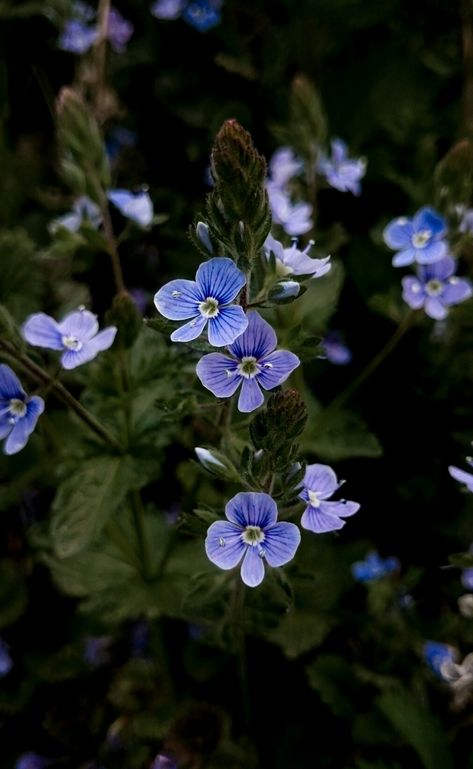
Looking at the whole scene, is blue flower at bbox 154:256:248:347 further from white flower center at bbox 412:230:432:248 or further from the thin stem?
white flower center at bbox 412:230:432:248

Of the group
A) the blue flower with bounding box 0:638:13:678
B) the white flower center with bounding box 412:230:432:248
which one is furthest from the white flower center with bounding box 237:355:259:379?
the blue flower with bounding box 0:638:13:678

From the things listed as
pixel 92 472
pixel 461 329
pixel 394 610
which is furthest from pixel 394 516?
pixel 92 472

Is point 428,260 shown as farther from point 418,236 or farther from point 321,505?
point 321,505

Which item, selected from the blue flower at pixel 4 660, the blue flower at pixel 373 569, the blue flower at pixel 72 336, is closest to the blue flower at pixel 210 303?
the blue flower at pixel 72 336

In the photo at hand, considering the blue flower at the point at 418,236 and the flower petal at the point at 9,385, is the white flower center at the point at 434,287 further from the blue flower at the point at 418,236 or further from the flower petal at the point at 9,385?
the flower petal at the point at 9,385

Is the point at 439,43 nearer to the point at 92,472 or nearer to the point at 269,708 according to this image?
the point at 92,472
